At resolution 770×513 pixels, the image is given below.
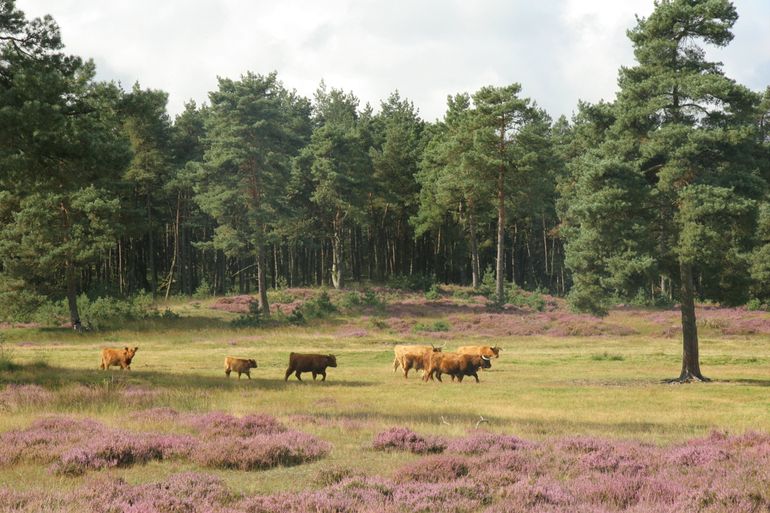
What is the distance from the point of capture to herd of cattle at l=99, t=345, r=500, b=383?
2530 centimetres

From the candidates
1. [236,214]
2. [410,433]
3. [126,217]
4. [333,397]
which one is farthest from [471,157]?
[410,433]

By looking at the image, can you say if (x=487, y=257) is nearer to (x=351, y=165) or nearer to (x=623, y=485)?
(x=351, y=165)

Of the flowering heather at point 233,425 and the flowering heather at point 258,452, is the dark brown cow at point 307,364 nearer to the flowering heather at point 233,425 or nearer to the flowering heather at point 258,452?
the flowering heather at point 233,425

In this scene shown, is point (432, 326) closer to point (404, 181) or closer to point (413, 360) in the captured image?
point (413, 360)

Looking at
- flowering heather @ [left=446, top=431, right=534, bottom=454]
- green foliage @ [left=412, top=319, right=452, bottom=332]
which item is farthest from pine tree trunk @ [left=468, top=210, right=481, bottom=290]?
flowering heather @ [left=446, top=431, right=534, bottom=454]

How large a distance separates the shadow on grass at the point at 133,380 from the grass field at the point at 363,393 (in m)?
0.07

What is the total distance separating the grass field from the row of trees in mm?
3874

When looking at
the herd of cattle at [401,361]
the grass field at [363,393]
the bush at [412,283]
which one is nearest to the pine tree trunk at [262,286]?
the grass field at [363,393]

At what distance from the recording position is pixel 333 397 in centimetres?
1997

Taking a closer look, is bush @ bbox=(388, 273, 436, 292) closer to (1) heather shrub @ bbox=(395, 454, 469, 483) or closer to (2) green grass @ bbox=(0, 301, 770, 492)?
(2) green grass @ bbox=(0, 301, 770, 492)

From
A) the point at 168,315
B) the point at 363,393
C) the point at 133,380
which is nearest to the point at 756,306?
the point at 168,315

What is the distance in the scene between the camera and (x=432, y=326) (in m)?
49.0

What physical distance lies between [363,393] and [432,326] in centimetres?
2806

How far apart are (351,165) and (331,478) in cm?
6485
